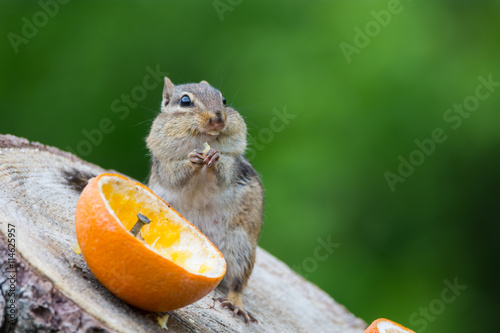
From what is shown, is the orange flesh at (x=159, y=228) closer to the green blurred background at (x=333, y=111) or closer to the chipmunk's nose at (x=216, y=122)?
the chipmunk's nose at (x=216, y=122)

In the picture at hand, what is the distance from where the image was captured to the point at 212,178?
3.74m

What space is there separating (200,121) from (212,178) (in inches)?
12.7

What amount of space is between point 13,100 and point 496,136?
4.45 metres

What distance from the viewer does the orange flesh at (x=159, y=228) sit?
2.78 m

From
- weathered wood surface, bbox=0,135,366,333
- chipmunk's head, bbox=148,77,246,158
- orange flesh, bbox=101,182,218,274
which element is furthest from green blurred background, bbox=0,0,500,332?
orange flesh, bbox=101,182,218,274

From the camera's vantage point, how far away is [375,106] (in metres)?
6.06

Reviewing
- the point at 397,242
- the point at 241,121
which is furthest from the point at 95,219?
the point at 397,242

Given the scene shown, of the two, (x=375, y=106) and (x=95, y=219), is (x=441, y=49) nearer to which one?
(x=375, y=106)

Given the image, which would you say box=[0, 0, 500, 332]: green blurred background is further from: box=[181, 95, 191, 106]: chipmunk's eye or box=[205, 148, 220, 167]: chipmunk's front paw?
box=[205, 148, 220, 167]: chipmunk's front paw

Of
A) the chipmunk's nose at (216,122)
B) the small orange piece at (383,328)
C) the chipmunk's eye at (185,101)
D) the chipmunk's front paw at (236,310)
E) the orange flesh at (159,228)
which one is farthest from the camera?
the chipmunk's eye at (185,101)

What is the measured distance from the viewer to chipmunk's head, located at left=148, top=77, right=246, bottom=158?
3753 mm

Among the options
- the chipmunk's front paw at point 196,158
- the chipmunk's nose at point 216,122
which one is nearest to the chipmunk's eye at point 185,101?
the chipmunk's nose at point 216,122

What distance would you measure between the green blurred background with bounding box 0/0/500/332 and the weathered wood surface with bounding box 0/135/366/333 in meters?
1.37

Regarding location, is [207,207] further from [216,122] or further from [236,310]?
[236,310]
